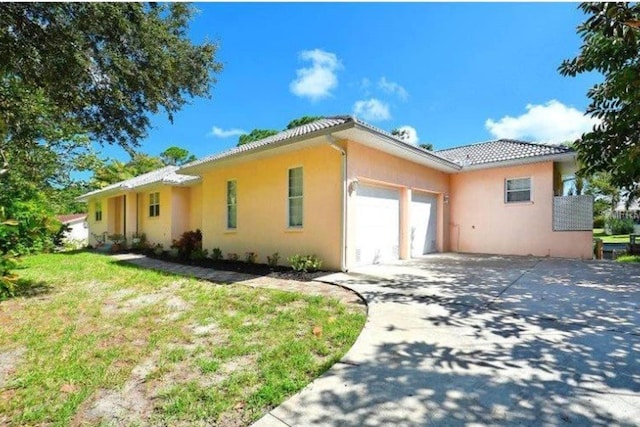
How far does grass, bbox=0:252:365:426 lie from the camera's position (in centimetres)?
248

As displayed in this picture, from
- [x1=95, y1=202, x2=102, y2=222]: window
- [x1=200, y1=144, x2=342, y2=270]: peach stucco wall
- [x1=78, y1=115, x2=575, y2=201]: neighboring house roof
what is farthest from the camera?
[x1=95, y1=202, x2=102, y2=222]: window

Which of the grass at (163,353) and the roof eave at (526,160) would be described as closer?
the grass at (163,353)

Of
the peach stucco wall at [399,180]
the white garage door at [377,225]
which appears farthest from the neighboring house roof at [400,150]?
the white garage door at [377,225]

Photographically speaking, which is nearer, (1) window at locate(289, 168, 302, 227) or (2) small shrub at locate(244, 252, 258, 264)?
(1) window at locate(289, 168, 302, 227)

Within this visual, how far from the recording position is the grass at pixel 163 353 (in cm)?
248

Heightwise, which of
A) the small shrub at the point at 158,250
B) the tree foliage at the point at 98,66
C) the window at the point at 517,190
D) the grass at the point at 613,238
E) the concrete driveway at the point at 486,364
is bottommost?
the grass at the point at 613,238

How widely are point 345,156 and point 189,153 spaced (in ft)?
128

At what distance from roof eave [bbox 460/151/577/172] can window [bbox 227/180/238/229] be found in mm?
8502

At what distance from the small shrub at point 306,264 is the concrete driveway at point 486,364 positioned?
2.35m

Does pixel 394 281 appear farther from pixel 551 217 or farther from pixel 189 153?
pixel 189 153

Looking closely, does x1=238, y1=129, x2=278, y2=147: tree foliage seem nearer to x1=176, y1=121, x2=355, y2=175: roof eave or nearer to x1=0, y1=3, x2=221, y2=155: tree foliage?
x1=176, y1=121, x2=355, y2=175: roof eave

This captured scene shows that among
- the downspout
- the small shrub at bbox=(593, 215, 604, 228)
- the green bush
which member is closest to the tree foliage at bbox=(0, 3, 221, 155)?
the downspout

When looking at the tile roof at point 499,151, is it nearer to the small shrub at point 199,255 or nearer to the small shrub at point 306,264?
the small shrub at point 306,264

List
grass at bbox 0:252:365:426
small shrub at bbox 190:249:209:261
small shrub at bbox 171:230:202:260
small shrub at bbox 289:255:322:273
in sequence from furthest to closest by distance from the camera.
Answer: small shrub at bbox 171:230:202:260
small shrub at bbox 190:249:209:261
small shrub at bbox 289:255:322:273
grass at bbox 0:252:365:426
